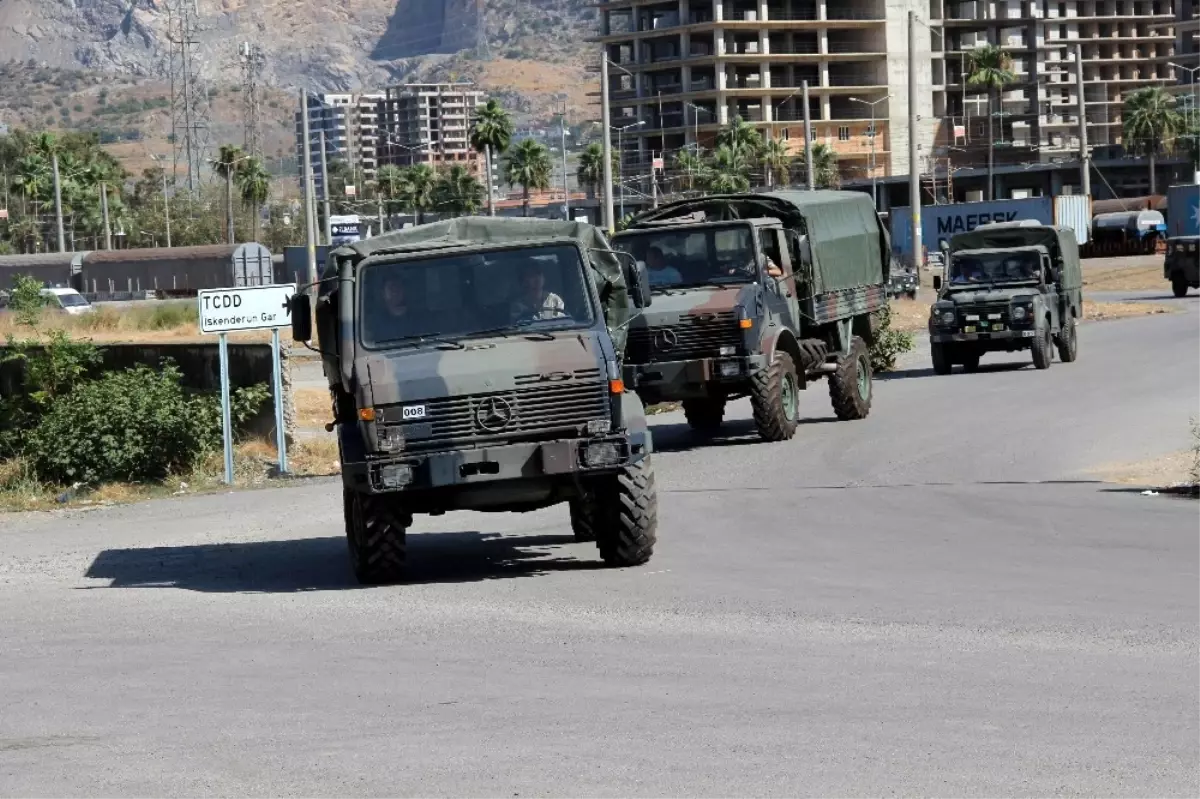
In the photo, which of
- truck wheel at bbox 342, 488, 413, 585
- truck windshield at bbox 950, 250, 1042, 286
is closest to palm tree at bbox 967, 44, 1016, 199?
truck windshield at bbox 950, 250, 1042, 286

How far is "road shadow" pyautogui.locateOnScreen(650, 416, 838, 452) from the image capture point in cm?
2442

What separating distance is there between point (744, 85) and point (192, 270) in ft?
194

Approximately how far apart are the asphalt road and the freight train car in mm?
73512

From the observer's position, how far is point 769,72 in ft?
476

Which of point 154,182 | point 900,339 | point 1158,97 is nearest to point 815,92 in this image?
point 1158,97

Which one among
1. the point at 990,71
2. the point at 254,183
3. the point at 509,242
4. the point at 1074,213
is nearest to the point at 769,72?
the point at 990,71

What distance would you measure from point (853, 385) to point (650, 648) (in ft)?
51.1

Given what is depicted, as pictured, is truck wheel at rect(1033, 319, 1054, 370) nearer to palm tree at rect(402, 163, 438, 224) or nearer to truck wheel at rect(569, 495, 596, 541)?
truck wheel at rect(569, 495, 596, 541)

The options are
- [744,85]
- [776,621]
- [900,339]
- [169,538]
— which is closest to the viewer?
[776,621]

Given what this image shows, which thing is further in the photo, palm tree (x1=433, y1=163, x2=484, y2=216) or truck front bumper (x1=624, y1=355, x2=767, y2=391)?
palm tree (x1=433, y1=163, x2=484, y2=216)

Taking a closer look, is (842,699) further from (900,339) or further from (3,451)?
(900,339)

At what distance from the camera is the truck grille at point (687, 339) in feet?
73.6

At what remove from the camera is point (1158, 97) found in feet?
519

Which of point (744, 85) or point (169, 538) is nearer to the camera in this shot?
point (169, 538)
